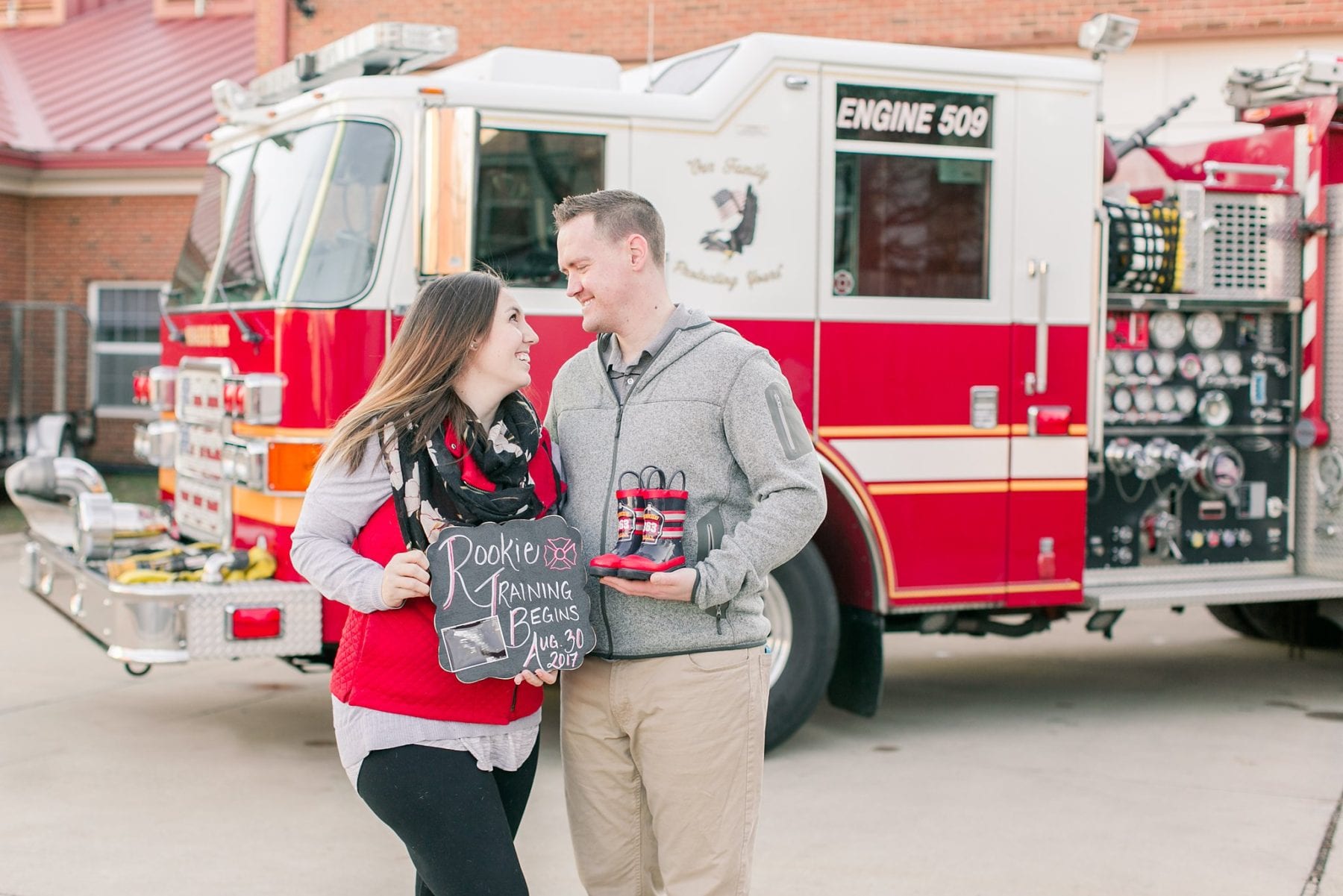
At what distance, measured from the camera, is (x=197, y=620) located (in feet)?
17.4

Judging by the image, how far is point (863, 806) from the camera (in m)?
5.45

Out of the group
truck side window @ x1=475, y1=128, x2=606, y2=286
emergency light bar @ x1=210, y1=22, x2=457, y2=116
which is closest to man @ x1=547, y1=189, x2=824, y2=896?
truck side window @ x1=475, y1=128, x2=606, y2=286

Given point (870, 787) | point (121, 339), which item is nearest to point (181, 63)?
point (121, 339)

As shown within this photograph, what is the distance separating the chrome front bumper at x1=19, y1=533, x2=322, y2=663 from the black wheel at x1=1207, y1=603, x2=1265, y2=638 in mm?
5516

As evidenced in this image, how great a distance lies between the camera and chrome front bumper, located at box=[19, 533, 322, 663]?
5.30m

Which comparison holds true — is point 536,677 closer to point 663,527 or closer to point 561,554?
point 561,554

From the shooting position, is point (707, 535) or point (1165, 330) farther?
point (1165, 330)

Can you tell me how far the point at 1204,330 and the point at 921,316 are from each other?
5.22 feet

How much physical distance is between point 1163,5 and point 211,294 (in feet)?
33.3

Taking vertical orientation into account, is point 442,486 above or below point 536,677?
above

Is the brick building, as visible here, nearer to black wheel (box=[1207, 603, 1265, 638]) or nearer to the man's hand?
black wheel (box=[1207, 603, 1265, 638])

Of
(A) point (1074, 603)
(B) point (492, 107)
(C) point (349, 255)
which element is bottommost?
(A) point (1074, 603)

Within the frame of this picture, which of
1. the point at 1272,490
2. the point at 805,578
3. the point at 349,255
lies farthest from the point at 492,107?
the point at 1272,490

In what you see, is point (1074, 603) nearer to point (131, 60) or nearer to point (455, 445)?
point (455, 445)
